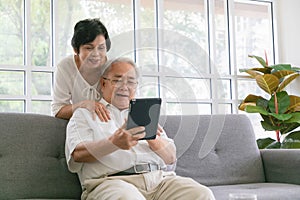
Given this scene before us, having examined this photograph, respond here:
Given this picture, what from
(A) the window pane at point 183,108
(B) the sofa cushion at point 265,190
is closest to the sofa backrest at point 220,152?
(B) the sofa cushion at point 265,190

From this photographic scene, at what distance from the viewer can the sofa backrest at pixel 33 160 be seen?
2.19 meters

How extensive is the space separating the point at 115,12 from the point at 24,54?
895mm

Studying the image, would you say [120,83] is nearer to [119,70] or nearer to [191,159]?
[119,70]

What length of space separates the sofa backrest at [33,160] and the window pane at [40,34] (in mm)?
1377

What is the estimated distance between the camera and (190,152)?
266cm

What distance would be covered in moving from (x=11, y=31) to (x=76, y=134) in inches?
71.9

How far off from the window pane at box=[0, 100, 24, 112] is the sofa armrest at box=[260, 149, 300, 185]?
1856mm

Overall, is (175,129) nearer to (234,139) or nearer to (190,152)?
(190,152)

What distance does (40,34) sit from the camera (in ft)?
12.0

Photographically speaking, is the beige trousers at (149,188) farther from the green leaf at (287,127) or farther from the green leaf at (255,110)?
the green leaf at (287,127)

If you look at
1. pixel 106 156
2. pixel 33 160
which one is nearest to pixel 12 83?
pixel 33 160

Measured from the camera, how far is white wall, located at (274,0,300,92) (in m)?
4.57

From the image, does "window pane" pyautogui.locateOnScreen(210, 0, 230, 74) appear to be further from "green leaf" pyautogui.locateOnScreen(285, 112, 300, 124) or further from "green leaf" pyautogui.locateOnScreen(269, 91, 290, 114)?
"green leaf" pyautogui.locateOnScreen(285, 112, 300, 124)

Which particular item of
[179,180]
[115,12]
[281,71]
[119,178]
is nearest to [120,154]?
[119,178]
